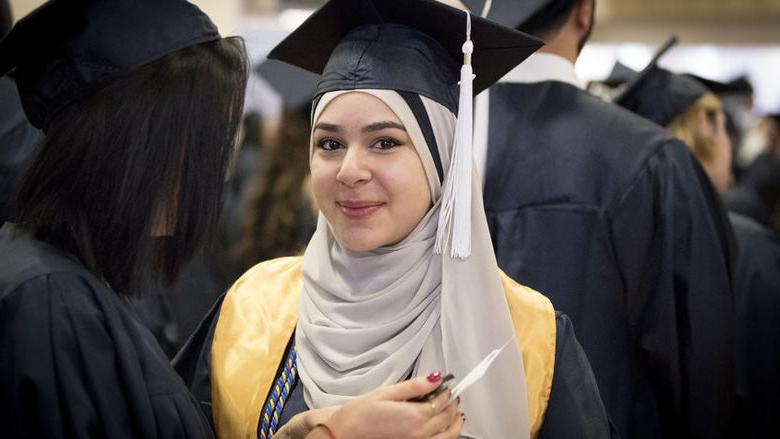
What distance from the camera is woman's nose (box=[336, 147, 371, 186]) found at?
6.57ft

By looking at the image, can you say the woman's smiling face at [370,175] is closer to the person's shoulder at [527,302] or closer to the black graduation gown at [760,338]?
the person's shoulder at [527,302]

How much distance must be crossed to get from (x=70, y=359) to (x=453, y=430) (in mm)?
721

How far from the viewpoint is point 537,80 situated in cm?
304

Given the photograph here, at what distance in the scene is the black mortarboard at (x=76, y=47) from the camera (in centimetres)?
180

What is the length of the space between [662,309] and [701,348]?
21cm

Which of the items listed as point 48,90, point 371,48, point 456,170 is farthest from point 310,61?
point 48,90

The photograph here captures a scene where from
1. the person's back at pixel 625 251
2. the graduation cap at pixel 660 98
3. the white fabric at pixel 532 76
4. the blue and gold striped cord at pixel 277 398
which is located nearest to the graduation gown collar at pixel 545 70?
the white fabric at pixel 532 76

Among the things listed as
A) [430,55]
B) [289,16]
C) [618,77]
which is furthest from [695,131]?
[289,16]

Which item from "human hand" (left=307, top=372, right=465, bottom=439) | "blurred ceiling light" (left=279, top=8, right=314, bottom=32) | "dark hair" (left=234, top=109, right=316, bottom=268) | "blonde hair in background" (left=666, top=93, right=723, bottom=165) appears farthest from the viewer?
"blurred ceiling light" (left=279, top=8, right=314, bottom=32)

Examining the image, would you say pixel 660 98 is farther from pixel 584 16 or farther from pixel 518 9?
pixel 518 9

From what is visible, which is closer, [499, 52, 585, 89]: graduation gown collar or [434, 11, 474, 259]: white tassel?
[434, 11, 474, 259]: white tassel

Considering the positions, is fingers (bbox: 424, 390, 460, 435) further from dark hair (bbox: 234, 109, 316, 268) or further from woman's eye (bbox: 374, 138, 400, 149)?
dark hair (bbox: 234, 109, 316, 268)

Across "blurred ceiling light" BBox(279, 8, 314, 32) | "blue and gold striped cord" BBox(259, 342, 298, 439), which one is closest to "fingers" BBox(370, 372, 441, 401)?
"blue and gold striped cord" BBox(259, 342, 298, 439)

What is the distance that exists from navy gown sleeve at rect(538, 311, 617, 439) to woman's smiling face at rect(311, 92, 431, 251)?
0.46 metres
